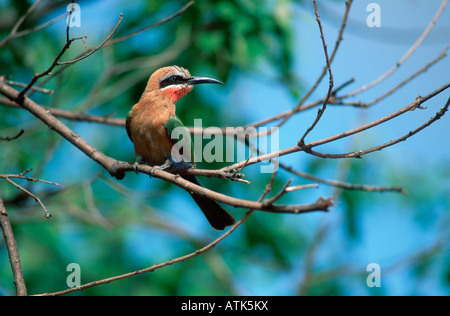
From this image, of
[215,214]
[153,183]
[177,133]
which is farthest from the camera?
[153,183]

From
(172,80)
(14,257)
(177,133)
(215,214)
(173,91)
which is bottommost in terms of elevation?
(14,257)

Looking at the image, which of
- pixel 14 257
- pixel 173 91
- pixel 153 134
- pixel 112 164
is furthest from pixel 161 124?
pixel 14 257

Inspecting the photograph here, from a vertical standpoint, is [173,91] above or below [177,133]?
above

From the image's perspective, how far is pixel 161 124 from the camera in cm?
379

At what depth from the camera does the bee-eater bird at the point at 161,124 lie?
3.67m

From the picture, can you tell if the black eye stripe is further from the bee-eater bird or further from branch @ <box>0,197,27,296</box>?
branch @ <box>0,197,27,296</box>

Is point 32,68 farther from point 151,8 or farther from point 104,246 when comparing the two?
point 104,246

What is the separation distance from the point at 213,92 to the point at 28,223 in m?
2.73

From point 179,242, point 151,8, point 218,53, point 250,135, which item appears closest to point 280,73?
point 218,53

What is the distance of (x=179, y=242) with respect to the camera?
6.90 m

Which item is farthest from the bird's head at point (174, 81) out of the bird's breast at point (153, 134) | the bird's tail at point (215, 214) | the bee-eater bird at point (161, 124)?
the bird's tail at point (215, 214)

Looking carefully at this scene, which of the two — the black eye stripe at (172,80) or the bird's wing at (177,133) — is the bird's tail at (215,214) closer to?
the bird's wing at (177,133)

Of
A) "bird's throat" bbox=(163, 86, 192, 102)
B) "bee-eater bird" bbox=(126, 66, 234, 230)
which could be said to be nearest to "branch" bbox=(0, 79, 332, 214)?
"bee-eater bird" bbox=(126, 66, 234, 230)

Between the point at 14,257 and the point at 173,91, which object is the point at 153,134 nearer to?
the point at 173,91
